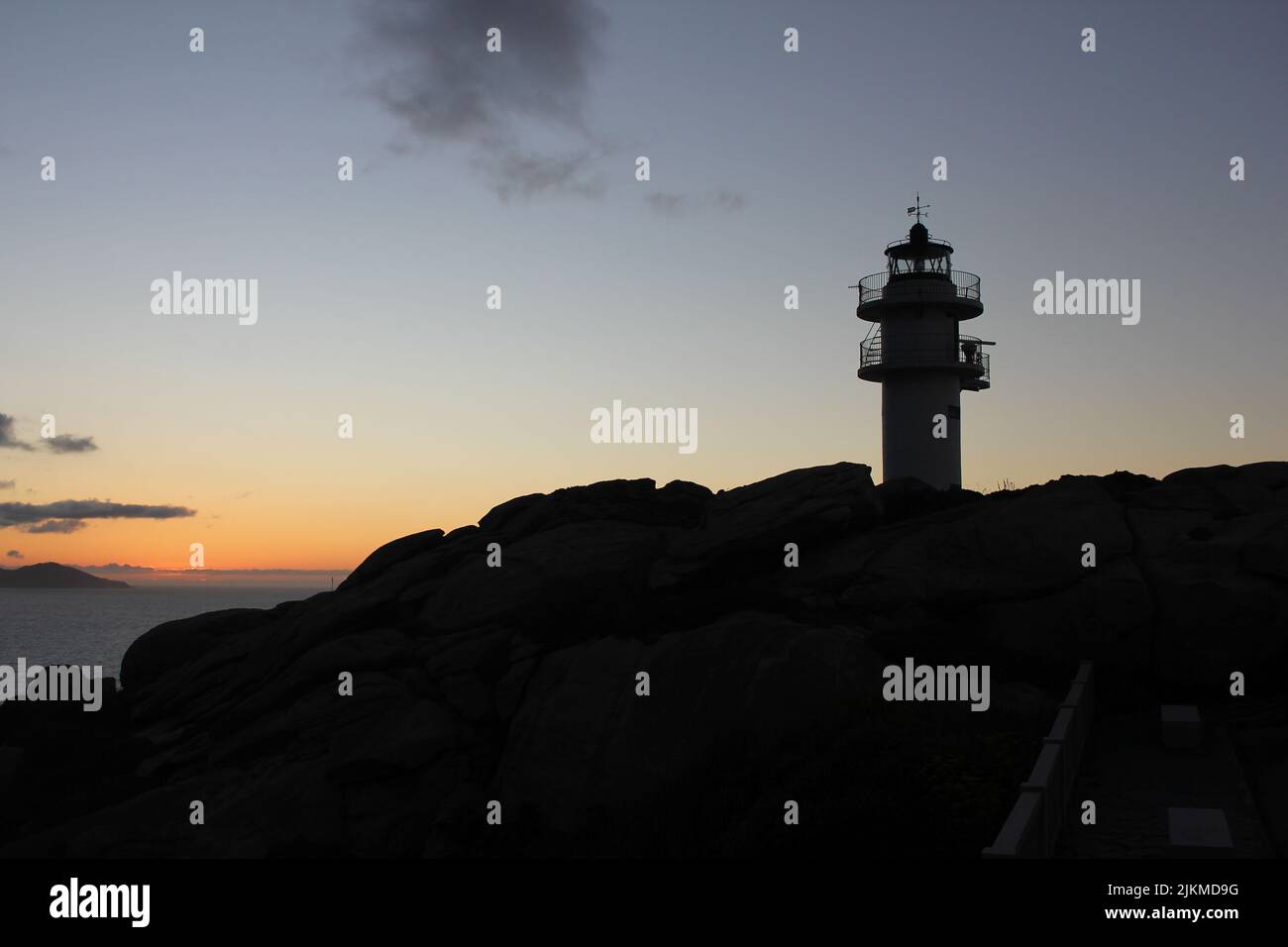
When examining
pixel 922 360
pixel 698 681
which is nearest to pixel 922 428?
pixel 922 360

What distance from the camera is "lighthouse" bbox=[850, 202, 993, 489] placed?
39.8 m

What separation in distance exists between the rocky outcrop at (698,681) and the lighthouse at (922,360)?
33.2 feet

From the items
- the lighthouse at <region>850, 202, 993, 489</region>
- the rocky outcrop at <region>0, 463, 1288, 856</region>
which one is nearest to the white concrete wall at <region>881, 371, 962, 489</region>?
the lighthouse at <region>850, 202, 993, 489</region>

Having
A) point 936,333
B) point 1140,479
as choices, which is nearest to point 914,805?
point 1140,479

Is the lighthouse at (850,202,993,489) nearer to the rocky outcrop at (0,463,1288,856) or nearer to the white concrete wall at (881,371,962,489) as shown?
the white concrete wall at (881,371,962,489)

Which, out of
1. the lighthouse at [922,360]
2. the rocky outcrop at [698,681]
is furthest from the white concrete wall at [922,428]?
the rocky outcrop at [698,681]

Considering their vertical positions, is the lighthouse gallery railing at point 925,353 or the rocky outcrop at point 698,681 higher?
the lighthouse gallery railing at point 925,353

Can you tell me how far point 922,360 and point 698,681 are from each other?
69.6 ft

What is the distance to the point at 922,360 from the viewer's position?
39.5 m

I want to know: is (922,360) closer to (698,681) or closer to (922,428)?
(922,428)

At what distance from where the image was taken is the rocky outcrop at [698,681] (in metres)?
19.5

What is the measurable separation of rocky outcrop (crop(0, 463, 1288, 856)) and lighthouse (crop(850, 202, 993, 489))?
398 inches

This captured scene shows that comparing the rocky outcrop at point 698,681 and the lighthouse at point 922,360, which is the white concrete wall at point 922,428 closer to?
the lighthouse at point 922,360
